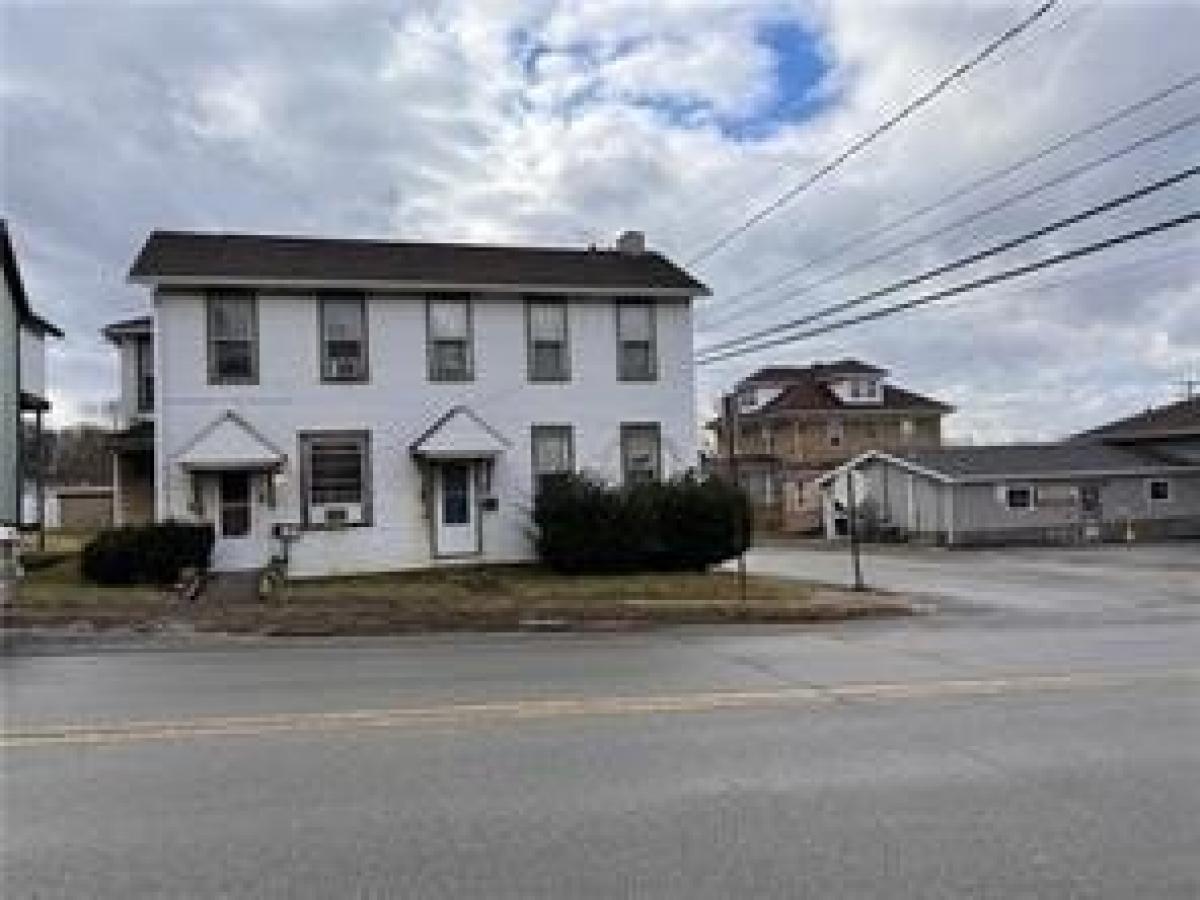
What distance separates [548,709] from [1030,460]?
1986 inches

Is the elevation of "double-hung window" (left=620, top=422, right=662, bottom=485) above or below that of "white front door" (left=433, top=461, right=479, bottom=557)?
above

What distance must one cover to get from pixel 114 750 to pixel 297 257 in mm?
21320

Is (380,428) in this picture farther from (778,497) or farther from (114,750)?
(778,497)

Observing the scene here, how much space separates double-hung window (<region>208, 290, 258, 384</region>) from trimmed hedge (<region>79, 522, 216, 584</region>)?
3544mm

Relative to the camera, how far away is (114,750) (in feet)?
30.5

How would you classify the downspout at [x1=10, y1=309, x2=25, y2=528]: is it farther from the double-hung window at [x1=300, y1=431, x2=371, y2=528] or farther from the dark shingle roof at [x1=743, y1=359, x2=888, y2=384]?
the dark shingle roof at [x1=743, y1=359, x2=888, y2=384]

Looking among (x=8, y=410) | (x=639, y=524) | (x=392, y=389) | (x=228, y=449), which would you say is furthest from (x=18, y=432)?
(x=639, y=524)

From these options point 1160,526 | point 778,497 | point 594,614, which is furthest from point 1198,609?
point 778,497

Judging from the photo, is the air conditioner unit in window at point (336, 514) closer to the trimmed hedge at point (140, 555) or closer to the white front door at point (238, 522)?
the white front door at point (238, 522)

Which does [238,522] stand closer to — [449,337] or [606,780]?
[449,337]

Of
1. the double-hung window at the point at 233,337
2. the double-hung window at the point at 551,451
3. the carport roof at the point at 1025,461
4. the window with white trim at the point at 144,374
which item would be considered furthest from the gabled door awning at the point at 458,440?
the carport roof at the point at 1025,461

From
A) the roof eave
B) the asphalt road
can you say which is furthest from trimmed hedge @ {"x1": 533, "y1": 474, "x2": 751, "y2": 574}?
the asphalt road

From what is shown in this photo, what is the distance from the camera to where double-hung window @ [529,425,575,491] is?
30.2 metres

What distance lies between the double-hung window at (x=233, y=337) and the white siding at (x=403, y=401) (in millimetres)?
197
